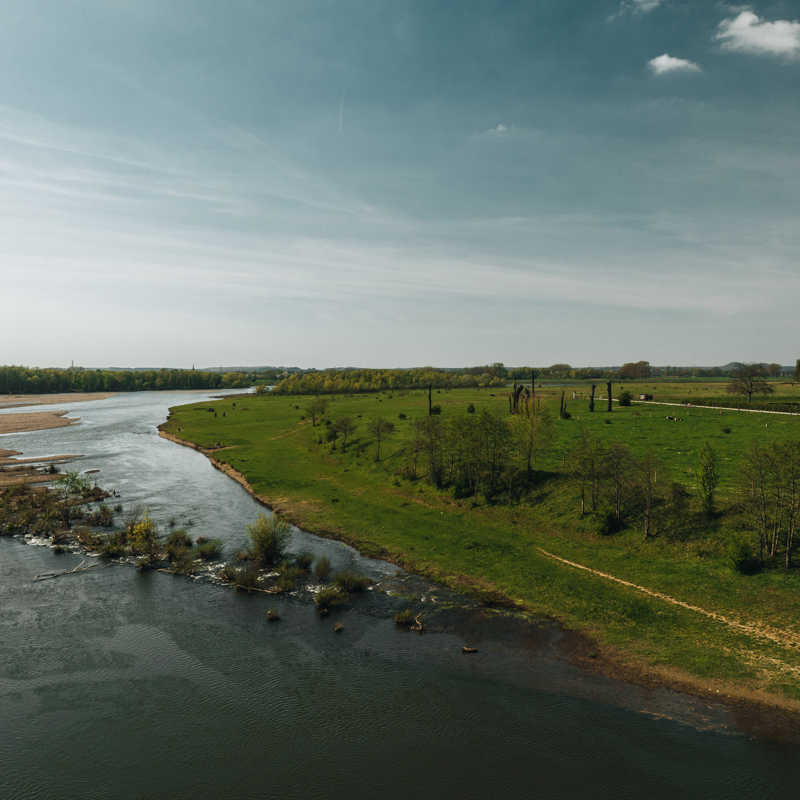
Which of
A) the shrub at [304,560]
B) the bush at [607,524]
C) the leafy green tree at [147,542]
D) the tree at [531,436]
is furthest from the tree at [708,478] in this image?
the leafy green tree at [147,542]

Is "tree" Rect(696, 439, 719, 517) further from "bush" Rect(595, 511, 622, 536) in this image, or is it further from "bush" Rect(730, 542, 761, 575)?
"bush" Rect(595, 511, 622, 536)

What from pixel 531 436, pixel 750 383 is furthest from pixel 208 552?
pixel 750 383

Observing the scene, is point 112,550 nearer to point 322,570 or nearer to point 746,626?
point 322,570

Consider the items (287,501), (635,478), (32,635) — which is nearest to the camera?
(32,635)

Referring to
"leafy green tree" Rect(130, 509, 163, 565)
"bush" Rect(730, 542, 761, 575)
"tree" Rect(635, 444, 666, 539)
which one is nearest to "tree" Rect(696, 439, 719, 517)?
"tree" Rect(635, 444, 666, 539)

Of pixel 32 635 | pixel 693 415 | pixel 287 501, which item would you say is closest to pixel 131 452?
pixel 287 501

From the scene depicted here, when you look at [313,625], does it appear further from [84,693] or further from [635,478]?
[635,478]

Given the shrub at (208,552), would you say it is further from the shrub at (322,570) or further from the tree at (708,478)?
the tree at (708,478)
